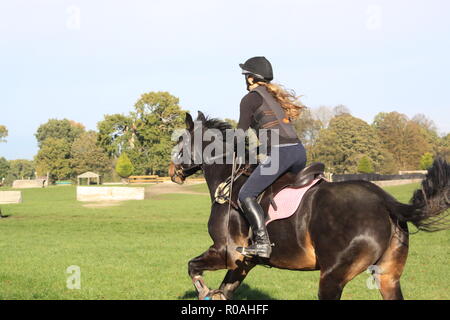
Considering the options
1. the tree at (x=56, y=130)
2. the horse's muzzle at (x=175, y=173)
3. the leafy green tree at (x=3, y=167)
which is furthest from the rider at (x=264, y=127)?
the tree at (x=56, y=130)

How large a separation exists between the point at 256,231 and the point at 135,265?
7.01 m

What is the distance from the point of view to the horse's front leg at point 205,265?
7.27 metres

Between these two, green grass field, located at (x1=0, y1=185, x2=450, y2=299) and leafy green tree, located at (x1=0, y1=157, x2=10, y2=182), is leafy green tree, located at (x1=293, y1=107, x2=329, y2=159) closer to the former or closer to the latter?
leafy green tree, located at (x1=0, y1=157, x2=10, y2=182)

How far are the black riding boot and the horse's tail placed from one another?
1656 mm

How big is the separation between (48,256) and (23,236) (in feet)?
19.7

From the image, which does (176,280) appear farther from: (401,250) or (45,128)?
(45,128)

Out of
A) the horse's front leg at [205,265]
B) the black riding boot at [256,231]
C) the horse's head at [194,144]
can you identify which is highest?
the horse's head at [194,144]

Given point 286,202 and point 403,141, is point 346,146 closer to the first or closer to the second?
point 403,141

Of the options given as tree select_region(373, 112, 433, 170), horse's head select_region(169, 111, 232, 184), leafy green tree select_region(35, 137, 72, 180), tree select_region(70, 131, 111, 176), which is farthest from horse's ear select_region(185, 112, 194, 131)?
leafy green tree select_region(35, 137, 72, 180)

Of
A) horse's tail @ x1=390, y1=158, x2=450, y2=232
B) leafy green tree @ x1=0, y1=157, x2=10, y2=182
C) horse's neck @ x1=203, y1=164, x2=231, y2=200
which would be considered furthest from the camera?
leafy green tree @ x1=0, y1=157, x2=10, y2=182

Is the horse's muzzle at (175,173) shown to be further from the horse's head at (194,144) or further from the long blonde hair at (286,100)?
the long blonde hair at (286,100)

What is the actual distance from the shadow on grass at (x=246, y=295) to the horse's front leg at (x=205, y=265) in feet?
6.82

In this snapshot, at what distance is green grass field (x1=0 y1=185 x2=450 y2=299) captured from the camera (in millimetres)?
9844

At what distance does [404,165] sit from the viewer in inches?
3967
